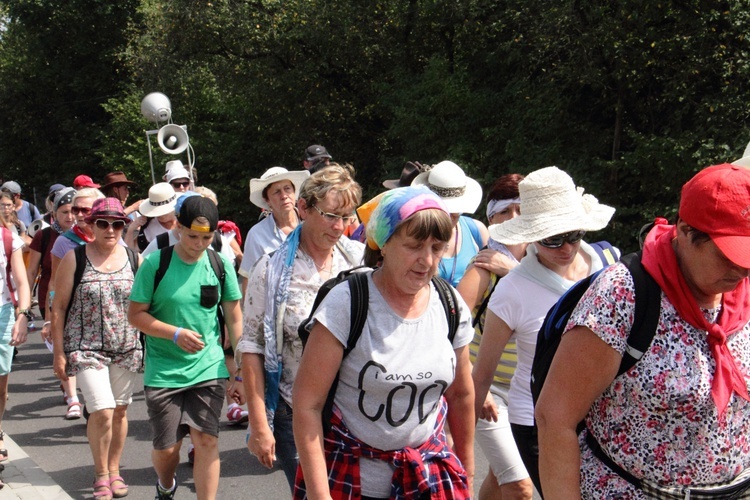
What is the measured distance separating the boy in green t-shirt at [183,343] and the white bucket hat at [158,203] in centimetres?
237

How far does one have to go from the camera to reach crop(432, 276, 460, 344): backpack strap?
308 cm

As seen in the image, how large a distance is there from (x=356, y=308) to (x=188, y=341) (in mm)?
2391

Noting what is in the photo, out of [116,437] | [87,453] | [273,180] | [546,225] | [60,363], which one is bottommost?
[87,453]

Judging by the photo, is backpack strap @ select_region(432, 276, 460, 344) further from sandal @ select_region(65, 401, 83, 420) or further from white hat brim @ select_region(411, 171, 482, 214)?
sandal @ select_region(65, 401, 83, 420)

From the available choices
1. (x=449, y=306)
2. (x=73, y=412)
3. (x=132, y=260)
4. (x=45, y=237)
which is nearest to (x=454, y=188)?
(x=449, y=306)

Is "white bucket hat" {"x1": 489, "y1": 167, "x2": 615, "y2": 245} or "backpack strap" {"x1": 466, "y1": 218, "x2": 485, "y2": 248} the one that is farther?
"backpack strap" {"x1": 466, "y1": 218, "x2": 485, "y2": 248}

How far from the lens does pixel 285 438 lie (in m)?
3.78

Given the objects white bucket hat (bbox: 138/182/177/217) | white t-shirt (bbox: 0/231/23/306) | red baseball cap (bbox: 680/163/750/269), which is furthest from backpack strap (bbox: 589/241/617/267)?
white bucket hat (bbox: 138/182/177/217)

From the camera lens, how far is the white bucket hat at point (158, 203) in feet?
24.4

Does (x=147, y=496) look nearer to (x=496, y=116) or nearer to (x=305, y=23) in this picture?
(x=496, y=116)

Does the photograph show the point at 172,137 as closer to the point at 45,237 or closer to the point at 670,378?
the point at 45,237

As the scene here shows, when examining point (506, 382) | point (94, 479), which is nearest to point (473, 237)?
point (506, 382)

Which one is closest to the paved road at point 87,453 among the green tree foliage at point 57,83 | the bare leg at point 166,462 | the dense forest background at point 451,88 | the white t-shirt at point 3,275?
the bare leg at point 166,462

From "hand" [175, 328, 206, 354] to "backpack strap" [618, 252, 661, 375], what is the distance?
125 inches
